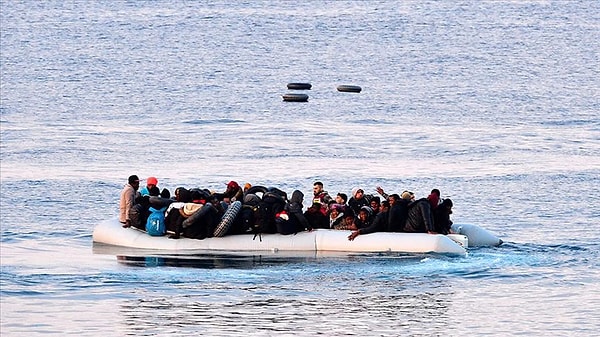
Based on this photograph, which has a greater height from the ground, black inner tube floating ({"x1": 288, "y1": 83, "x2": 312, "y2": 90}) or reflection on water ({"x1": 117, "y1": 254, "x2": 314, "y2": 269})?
black inner tube floating ({"x1": 288, "y1": 83, "x2": 312, "y2": 90})

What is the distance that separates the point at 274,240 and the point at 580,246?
6.78m

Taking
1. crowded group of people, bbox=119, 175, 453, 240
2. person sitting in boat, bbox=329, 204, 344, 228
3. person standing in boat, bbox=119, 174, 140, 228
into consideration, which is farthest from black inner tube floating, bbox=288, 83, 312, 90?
person sitting in boat, bbox=329, 204, 344, 228

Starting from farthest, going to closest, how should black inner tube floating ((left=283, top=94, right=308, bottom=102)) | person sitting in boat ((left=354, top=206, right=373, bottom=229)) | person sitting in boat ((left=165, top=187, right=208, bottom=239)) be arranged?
black inner tube floating ((left=283, top=94, right=308, bottom=102)) → person sitting in boat ((left=354, top=206, right=373, bottom=229)) → person sitting in boat ((left=165, top=187, right=208, bottom=239))

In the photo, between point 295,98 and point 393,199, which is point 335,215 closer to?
point 393,199

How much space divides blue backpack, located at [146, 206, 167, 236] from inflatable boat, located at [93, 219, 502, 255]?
12cm

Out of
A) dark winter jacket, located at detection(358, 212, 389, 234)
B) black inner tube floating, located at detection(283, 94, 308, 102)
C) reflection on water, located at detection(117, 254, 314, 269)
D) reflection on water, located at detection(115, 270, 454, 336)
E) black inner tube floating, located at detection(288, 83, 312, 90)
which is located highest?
black inner tube floating, located at detection(288, 83, 312, 90)

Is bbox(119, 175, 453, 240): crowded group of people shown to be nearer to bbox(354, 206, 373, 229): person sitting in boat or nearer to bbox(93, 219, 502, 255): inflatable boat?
bbox(354, 206, 373, 229): person sitting in boat

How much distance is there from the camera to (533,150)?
47094mm

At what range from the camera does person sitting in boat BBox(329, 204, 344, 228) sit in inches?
1063

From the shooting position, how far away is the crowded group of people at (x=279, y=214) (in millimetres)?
26438

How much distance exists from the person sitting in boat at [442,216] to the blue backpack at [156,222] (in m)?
5.03

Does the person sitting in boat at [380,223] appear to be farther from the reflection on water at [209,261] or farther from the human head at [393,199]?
the reflection on water at [209,261]

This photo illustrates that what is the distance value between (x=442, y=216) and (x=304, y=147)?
20.5m

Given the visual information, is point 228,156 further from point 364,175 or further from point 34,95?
point 34,95
